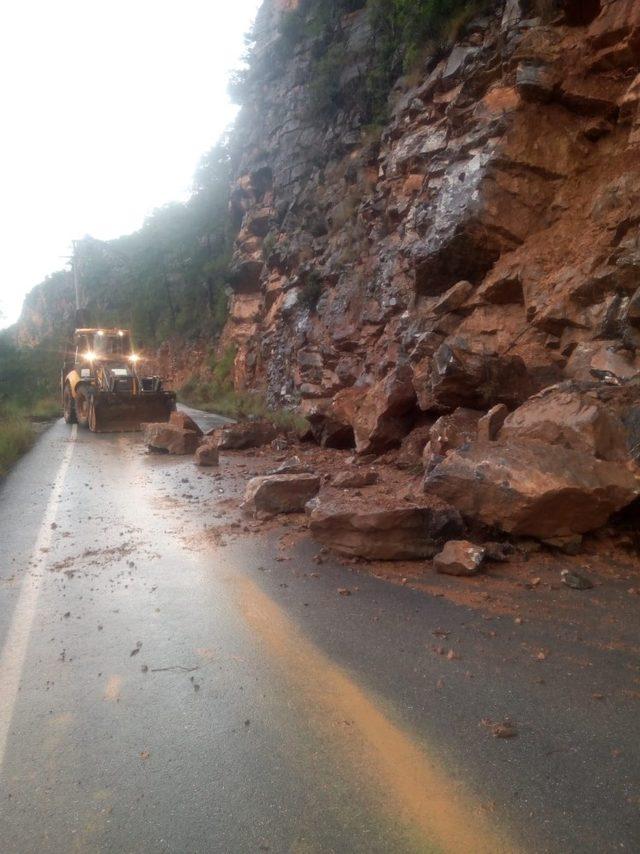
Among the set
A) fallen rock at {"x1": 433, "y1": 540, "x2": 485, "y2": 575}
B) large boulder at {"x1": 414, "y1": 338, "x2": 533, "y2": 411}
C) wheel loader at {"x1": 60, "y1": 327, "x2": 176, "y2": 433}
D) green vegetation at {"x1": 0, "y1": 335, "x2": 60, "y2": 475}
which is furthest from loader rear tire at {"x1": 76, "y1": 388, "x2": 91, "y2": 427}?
fallen rock at {"x1": 433, "y1": 540, "x2": 485, "y2": 575}

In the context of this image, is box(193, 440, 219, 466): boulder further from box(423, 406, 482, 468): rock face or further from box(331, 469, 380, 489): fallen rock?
box(423, 406, 482, 468): rock face

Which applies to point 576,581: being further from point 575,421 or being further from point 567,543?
point 575,421

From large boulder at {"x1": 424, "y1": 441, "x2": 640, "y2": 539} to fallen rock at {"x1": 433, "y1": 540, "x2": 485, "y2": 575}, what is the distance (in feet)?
1.59

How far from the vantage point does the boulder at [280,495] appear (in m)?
7.38

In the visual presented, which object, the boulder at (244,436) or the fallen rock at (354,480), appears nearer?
the fallen rock at (354,480)

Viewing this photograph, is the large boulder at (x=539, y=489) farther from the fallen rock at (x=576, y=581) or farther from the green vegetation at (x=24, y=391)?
the green vegetation at (x=24, y=391)

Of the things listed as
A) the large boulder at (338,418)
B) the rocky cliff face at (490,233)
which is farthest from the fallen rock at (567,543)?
the large boulder at (338,418)

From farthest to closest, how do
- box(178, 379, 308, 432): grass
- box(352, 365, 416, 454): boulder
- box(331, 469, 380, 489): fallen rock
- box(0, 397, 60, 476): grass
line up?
box(178, 379, 308, 432): grass
box(0, 397, 60, 476): grass
box(352, 365, 416, 454): boulder
box(331, 469, 380, 489): fallen rock

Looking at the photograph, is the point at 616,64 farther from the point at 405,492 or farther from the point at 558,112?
the point at 405,492

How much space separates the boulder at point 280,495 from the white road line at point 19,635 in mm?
2339

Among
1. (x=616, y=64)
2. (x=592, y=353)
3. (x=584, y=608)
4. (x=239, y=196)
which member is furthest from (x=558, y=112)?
(x=239, y=196)

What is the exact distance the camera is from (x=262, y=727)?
3.11m

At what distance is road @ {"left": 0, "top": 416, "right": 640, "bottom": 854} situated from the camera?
2.45 metres

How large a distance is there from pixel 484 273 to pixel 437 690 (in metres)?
10.2
